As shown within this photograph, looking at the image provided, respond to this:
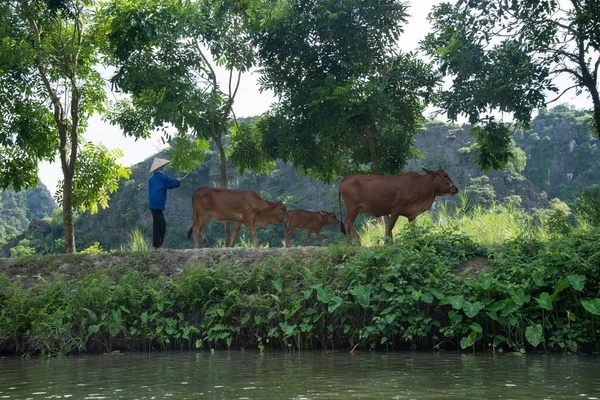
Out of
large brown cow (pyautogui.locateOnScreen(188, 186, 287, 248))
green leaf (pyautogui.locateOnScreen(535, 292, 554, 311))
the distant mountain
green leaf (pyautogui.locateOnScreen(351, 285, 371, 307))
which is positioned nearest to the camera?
green leaf (pyautogui.locateOnScreen(535, 292, 554, 311))

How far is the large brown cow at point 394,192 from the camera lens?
14305 millimetres

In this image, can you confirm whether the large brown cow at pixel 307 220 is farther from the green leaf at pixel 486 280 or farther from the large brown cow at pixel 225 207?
the green leaf at pixel 486 280

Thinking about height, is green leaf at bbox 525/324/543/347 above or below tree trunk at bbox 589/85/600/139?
below

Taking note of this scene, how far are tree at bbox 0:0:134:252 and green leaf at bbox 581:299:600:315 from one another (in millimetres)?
12937

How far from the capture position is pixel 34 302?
11648 mm

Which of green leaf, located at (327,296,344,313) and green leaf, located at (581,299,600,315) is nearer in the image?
green leaf, located at (581,299,600,315)

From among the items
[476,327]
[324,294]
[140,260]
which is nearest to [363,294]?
[324,294]

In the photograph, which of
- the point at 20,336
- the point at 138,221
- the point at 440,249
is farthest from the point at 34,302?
the point at 138,221

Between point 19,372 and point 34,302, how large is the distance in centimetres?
342

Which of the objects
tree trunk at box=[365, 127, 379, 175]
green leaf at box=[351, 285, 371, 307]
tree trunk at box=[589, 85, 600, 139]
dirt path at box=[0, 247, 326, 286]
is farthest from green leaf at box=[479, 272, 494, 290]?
tree trunk at box=[589, 85, 600, 139]

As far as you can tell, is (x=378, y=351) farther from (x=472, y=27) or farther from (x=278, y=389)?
(x=472, y=27)

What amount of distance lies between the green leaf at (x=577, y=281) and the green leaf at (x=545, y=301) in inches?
13.7

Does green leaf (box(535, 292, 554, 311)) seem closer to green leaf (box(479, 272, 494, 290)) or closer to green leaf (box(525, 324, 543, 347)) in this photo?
green leaf (box(525, 324, 543, 347))

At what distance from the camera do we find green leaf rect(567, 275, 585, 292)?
902 centimetres
